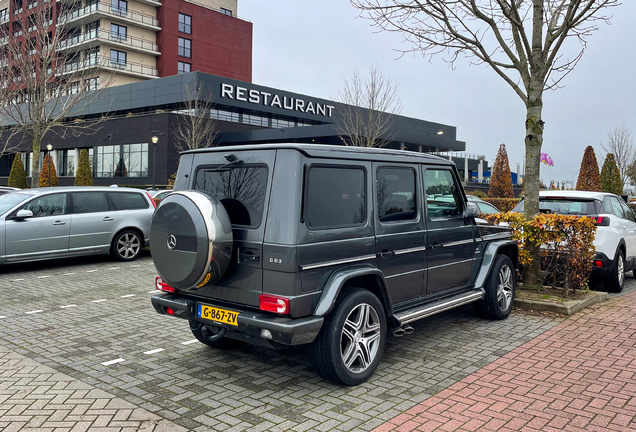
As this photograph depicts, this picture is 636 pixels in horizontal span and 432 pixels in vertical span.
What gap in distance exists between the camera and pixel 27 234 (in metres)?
10.1

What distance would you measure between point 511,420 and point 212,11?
200 feet

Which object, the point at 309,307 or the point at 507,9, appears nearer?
the point at 309,307

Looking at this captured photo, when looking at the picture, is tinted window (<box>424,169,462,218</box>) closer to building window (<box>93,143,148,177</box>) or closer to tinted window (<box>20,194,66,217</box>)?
tinted window (<box>20,194,66,217</box>)

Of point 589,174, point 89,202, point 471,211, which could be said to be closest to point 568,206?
point 471,211

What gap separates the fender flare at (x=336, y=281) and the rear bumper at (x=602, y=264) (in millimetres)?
5279

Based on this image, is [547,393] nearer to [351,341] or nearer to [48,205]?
[351,341]

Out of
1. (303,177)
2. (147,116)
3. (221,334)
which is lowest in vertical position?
(221,334)

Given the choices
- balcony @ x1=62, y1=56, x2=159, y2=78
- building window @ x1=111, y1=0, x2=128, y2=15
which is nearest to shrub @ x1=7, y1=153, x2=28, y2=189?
balcony @ x1=62, y1=56, x2=159, y2=78

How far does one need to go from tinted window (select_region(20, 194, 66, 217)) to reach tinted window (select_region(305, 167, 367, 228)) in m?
8.15

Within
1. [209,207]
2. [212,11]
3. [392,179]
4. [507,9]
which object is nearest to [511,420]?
[392,179]

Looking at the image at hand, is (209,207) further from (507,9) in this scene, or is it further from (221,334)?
(507,9)

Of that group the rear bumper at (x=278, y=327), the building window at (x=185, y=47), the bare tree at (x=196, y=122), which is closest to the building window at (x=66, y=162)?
the bare tree at (x=196, y=122)

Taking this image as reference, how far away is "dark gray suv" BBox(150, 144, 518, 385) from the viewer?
423 centimetres

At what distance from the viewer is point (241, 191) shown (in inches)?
182
